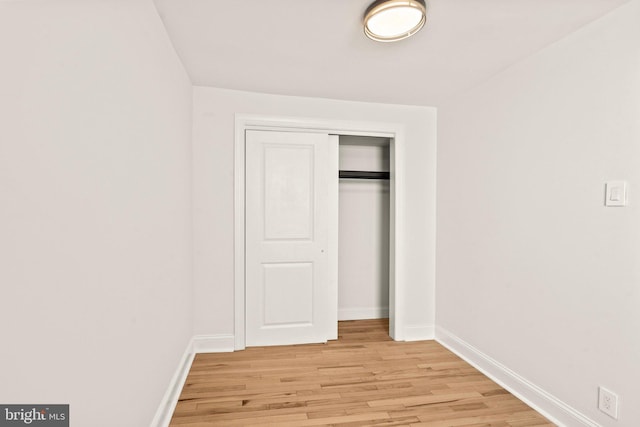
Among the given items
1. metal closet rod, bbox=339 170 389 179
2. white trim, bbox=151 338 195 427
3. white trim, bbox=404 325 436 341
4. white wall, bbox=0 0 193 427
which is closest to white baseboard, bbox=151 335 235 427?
white trim, bbox=151 338 195 427

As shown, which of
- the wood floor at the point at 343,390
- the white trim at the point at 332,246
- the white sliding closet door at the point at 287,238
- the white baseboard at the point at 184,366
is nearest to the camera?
the white baseboard at the point at 184,366

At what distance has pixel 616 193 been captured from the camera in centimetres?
172

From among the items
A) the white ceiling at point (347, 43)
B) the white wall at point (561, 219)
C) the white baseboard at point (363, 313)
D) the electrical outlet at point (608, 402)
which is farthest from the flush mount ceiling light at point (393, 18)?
the white baseboard at point (363, 313)

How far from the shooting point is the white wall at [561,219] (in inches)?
66.7

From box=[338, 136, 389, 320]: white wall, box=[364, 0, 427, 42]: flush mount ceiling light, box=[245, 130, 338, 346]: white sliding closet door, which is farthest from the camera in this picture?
box=[338, 136, 389, 320]: white wall

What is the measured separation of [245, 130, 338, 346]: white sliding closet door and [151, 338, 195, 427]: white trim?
2.02ft

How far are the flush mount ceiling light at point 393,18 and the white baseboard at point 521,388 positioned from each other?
2.46 m

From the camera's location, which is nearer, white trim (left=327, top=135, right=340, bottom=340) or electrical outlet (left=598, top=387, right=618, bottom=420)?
electrical outlet (left=598, top=387, right=618, bottom=420)

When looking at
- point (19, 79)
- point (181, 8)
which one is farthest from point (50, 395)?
point (181, 8)

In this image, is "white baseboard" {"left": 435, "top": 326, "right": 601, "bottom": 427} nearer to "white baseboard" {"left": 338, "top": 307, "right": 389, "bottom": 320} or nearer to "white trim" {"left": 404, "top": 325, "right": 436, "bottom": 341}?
"white trim" {"left": 404, "top": 325, "right": 436, "bottom": 341}

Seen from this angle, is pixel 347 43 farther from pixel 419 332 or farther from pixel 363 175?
pixel 419 332

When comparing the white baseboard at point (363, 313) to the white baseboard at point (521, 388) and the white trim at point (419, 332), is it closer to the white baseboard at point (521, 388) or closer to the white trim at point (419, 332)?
the white trim at point (419, 332)

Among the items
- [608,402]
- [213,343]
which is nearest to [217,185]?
[213,343]

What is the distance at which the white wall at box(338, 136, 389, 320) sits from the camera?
12.9 feet
